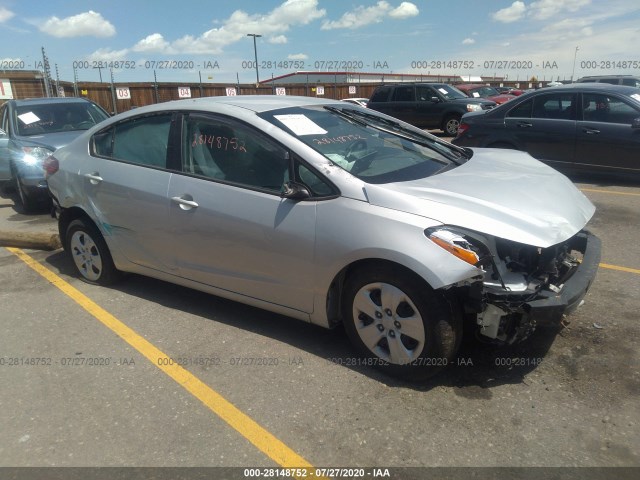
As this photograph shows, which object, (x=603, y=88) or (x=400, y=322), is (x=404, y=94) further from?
(x=400, y=322)

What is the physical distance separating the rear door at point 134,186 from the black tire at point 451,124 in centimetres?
1213

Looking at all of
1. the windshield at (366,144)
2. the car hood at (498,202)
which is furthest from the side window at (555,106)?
the car hood at (498,202)

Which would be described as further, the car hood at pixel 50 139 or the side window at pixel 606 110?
the side window at pixel 606 110

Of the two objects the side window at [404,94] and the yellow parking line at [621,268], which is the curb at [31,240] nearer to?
the yellow parking line at [621,268]

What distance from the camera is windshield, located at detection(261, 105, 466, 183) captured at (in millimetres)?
3322

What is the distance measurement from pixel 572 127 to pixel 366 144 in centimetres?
571

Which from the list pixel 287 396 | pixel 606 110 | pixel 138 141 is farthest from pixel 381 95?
pixel 287 396

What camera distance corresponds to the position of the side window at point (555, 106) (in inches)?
315

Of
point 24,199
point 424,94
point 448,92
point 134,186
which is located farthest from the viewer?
point 448,92

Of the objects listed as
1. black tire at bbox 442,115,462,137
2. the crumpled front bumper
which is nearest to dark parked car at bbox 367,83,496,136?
black tire at bbox 442,115,462,137

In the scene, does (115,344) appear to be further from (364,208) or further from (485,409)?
(485,409)

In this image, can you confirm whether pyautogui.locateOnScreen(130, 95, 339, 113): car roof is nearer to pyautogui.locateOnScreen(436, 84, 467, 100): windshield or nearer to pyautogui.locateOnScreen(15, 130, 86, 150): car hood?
pyautogui.locateOnScreen(15, 130, 86, 150): car hood

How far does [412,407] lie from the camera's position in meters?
2.82

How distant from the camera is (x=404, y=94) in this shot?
1580 centimetres
